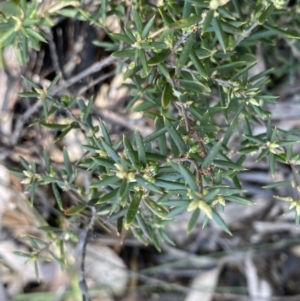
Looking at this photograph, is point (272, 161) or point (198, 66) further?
point (272, 161)

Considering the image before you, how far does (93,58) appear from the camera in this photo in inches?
79.8

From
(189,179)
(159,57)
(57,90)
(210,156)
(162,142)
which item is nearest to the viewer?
(189,179)

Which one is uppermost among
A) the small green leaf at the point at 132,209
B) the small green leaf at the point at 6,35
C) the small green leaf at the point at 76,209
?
the small green leaf at the point at 6,35

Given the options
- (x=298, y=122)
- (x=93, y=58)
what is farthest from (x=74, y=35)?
(x=298, y=122)

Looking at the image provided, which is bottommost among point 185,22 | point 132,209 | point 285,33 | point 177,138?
point 132,209

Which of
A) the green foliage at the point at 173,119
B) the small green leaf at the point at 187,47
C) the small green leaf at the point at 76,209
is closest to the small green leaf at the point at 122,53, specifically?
the green foliage at the point at 173,119

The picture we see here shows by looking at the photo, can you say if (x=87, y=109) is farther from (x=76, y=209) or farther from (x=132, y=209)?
(x=132, y=209)

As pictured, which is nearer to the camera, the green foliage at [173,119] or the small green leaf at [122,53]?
the green foliage at [173,119]

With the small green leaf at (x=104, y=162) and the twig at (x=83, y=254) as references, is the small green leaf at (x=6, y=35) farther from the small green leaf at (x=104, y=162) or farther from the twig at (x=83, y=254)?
the twig at (x=83, y=254)

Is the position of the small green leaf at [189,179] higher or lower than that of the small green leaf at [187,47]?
lower

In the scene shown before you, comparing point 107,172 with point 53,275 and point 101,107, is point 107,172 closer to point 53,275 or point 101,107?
point 101,107

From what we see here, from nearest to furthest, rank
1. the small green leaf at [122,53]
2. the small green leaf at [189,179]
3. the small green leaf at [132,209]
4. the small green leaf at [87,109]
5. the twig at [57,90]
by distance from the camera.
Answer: the small green leaf at [189,179] → the small green leaf at [132,209] → the small green leaf at [122,53] → the small green leaf at [87,109] → the twig at [57,90]

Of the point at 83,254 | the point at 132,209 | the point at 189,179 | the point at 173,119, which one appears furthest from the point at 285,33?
the point at 83,254

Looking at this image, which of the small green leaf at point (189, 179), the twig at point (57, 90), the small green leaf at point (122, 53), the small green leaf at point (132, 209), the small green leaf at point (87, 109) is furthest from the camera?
the twig at point (57, 90)
